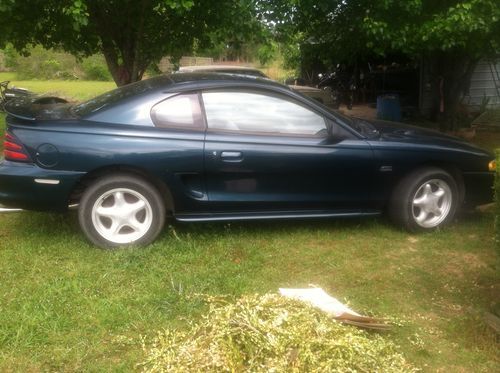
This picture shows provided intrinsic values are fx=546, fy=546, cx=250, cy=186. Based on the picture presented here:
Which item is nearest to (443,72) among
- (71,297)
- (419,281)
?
(419,281)

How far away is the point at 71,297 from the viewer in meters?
3.60

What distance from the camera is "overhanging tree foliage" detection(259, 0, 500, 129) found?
6953mm

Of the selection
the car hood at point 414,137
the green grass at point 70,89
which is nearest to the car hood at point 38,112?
the car hood at point 414,137

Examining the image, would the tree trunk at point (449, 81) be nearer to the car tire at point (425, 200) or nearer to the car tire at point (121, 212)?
the car tire at point (425, 200)

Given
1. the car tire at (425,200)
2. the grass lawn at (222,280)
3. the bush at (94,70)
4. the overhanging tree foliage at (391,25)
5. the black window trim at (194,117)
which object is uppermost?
the bush at (94,70)

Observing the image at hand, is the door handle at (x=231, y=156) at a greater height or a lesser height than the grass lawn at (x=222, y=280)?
greater

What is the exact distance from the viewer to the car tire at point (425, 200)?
15.8 ft

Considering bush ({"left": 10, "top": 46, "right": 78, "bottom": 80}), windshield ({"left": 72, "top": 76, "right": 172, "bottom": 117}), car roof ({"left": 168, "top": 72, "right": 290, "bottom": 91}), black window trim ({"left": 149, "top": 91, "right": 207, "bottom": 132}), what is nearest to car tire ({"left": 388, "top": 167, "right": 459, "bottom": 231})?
car roof ({"left": 168, "top": 72, "right": 290, "bottom": 91})

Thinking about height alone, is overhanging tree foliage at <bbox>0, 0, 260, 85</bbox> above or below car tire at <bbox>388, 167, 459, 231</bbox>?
above

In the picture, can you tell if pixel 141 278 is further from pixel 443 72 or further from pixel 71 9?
pixel 443 72

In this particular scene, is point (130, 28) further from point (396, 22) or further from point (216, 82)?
point (216, 82)

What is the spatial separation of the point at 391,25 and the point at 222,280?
5009 millimetres

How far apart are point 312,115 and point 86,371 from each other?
2.77 meters

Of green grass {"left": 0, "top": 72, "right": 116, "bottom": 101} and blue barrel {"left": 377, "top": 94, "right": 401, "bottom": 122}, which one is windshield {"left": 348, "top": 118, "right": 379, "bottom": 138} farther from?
green grass {"left": 0, "top": 72, "right": 116, "bottom": 101}
